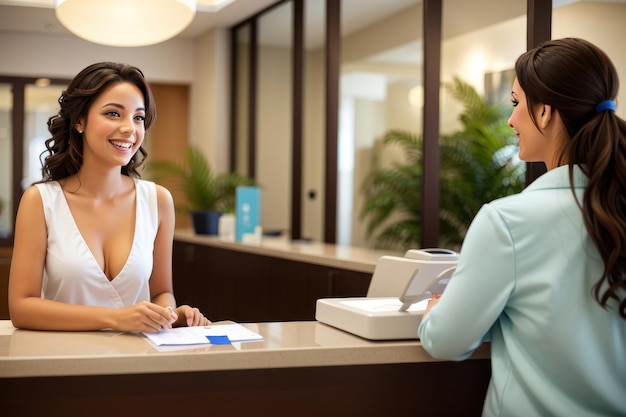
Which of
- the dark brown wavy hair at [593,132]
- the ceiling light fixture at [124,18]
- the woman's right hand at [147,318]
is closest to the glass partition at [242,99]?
the ceiling light fixture at [124,18]

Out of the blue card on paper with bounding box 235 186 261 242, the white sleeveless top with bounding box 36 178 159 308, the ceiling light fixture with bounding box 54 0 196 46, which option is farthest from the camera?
the blue card on paper with bounding box 235 186 261 242

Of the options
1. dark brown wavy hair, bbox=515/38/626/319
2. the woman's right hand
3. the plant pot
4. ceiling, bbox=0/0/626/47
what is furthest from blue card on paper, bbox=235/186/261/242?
dark brown wavy hair, bbox=515/38/626/319

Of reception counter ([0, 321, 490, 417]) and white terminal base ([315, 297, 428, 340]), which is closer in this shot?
reception counter ([0, 321, 490, 417])

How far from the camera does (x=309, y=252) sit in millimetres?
5062

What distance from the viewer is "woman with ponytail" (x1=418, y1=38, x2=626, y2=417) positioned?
6.13 ft

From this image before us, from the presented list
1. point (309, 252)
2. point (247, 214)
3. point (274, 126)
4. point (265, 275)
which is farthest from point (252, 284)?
point (274, 126)

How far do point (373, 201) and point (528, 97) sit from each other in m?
5.29

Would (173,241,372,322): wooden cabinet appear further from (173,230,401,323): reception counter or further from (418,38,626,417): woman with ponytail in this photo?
(418,38,626,417): woman with ponytail

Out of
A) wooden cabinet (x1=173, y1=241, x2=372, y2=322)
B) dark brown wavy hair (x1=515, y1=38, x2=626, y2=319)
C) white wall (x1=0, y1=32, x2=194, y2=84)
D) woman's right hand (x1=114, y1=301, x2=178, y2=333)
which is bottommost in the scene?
wooden cabinet (x1=173, y1=241, x2=372, y2=322)

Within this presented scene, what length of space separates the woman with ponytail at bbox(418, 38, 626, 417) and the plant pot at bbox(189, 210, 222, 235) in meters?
4.90

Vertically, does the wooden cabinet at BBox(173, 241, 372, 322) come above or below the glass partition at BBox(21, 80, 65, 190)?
below

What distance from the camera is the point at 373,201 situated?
7.30m

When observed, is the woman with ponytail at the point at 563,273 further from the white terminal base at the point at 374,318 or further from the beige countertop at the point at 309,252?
the beige countertop at the point at 309,252

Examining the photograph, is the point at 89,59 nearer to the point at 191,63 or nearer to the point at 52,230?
the point at 191,63
